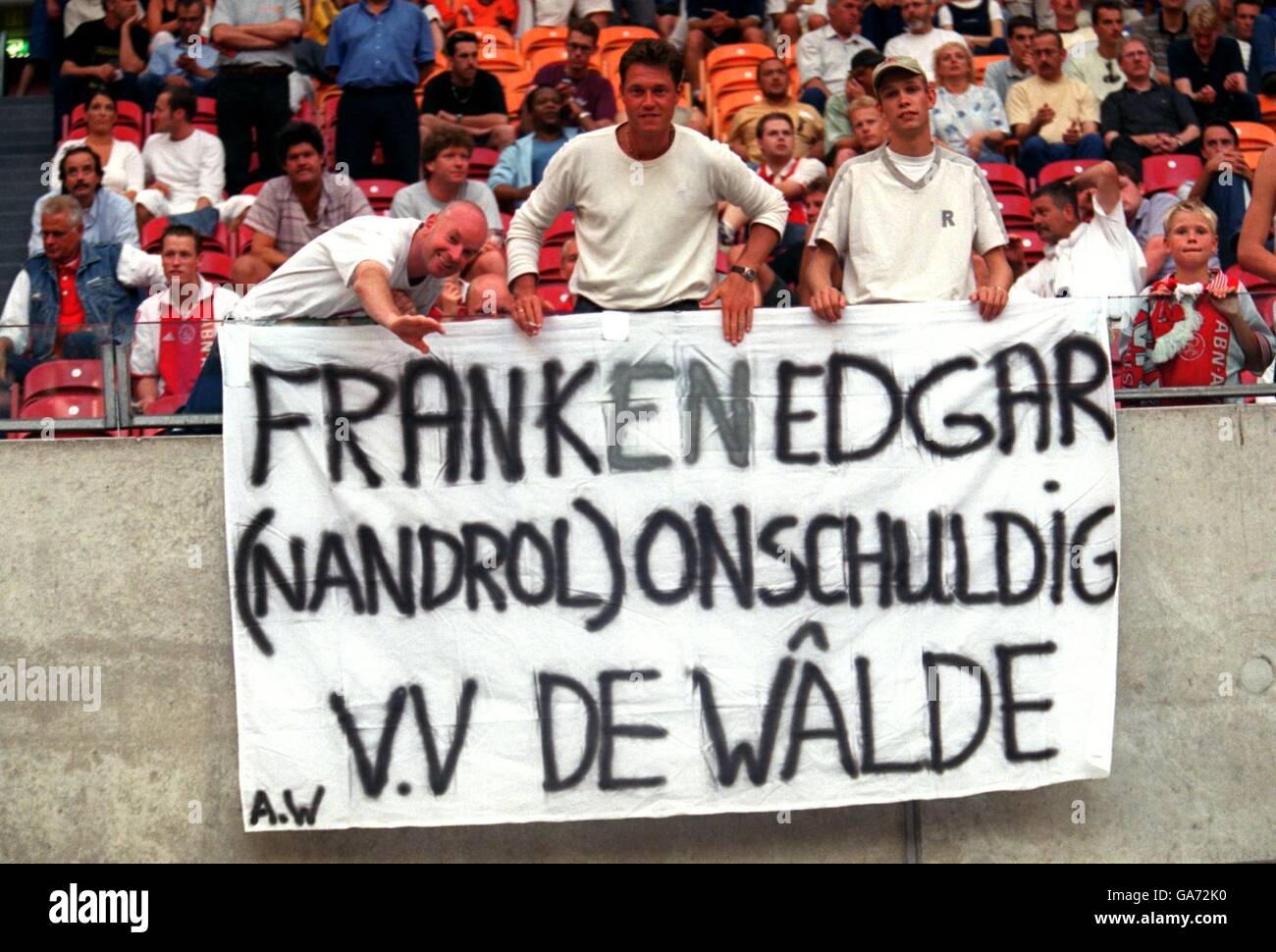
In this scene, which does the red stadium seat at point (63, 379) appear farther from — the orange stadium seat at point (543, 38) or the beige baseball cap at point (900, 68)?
the orange stadium seat at point (543, 38)

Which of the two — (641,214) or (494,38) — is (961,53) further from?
(641,214)

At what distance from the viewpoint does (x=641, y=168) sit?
6945 mm

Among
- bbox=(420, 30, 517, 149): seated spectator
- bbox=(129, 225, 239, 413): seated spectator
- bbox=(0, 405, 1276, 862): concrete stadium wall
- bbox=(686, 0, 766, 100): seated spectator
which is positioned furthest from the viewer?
bbox=(686, 0, 766, 100): seated spectator

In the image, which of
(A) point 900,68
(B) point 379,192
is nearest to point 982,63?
(B) point 379,192

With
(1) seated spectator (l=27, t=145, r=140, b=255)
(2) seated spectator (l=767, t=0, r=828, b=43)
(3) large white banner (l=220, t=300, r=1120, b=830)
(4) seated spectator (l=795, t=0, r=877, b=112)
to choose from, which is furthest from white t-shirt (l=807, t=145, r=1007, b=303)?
(2) seated spectator (l=767, t=0, r=828, b=43)

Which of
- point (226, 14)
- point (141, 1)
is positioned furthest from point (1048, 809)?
point (141, 1)

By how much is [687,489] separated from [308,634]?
4.81 feet

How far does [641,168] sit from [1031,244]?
4.81 metres

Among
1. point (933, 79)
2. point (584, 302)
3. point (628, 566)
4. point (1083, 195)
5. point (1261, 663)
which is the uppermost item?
point (933, 79)

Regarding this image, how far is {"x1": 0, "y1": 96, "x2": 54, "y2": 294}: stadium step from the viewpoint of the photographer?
41.4 ft

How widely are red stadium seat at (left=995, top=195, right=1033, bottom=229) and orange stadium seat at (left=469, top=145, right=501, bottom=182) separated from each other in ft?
10.9

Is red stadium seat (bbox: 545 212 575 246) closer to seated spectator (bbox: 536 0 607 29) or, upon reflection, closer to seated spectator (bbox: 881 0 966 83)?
seated spectator (bbox: 881 0 966 83)

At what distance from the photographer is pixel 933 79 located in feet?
41.9

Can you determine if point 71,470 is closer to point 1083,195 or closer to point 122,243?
point 122,243
